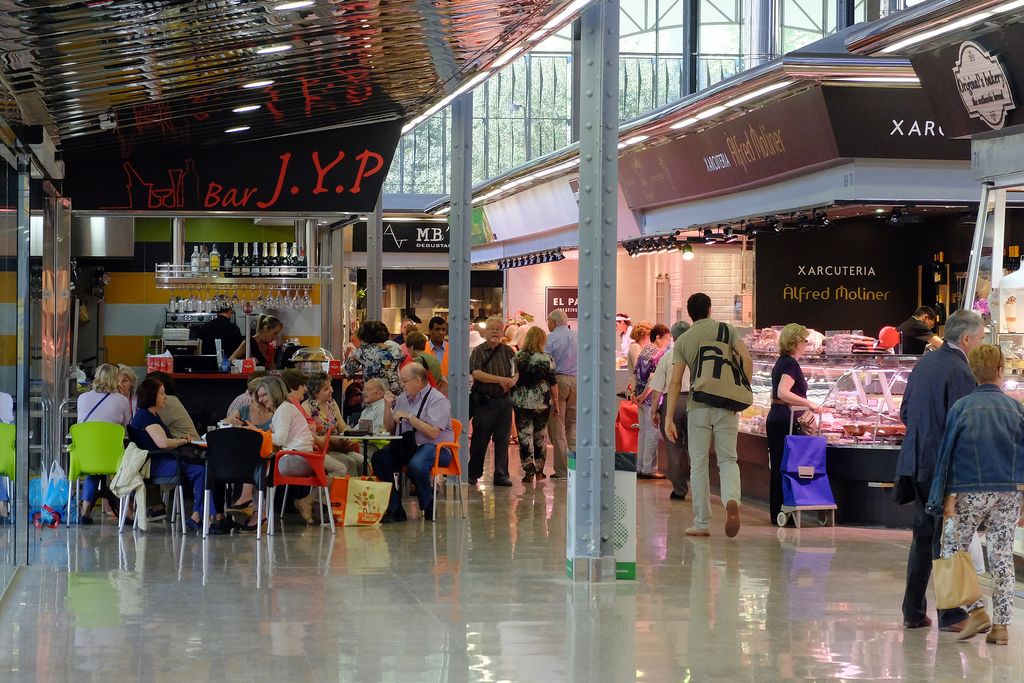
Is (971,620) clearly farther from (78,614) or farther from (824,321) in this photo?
(824,321)

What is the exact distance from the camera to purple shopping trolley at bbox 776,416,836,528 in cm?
1025

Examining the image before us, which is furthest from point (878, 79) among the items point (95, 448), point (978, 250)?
point (95, 448)

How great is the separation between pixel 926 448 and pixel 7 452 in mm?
4910

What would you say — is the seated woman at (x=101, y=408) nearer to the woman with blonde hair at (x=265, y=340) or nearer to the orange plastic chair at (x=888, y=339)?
the woman with blonde hair at (x=265, y=340)

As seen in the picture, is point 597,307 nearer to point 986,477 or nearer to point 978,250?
point 986,477


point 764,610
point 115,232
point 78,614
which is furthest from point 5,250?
point 115,232

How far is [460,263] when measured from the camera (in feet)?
40.4

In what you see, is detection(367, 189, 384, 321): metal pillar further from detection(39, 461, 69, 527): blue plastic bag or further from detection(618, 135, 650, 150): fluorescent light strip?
detection(39, 461, 69, 527): blue plastic bag

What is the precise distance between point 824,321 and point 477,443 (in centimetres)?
421

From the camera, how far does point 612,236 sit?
802cm

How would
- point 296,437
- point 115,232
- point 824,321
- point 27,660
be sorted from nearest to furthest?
1. point 27,660
2. point 296,437
3. point 824,321
4. point 115,232

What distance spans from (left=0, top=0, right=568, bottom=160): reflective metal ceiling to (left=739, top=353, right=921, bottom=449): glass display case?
3600mm

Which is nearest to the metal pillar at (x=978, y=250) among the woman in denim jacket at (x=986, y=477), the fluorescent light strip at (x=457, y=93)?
the woman in denim jacket at (x=986, y=477)

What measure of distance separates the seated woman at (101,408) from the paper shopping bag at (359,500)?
1.66 meters
